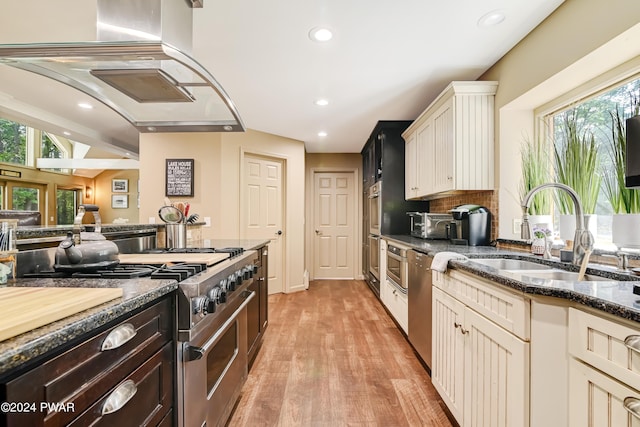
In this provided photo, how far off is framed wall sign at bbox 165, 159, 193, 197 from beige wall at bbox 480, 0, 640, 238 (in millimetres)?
3518

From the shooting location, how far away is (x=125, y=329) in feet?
2.55

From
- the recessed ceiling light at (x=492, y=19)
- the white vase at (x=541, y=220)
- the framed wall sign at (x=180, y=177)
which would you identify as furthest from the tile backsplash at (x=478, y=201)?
the framed wall sign at (x=180, y=177)

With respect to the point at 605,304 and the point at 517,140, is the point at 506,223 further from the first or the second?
the point at 605,304

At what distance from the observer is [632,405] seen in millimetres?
735

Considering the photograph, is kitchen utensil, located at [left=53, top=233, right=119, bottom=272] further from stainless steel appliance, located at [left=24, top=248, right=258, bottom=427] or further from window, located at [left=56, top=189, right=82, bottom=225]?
window, located at [left=56, top=189, right=82, bottom=225]

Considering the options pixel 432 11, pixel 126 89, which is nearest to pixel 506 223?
pixel 432 11

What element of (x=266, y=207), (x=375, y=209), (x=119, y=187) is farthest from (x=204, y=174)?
(x=119, y=187)

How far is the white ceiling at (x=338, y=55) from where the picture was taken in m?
1.77

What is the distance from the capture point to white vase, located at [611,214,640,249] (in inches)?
48.8

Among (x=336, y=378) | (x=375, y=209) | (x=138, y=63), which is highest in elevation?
(x=138, y=63)

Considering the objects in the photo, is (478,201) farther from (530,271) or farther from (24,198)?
(24,198)

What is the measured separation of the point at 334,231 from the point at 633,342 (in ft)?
16.5

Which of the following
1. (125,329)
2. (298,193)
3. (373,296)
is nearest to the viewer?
(125,329)

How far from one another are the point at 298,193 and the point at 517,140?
312cm
